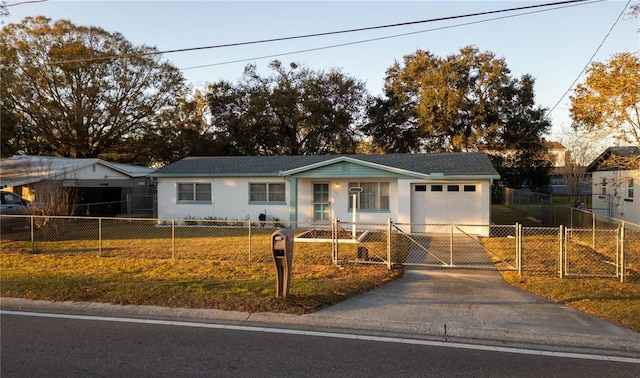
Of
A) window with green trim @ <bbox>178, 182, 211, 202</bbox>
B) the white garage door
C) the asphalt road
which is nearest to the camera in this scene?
the asphalt road

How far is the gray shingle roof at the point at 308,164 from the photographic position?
17.5 meters

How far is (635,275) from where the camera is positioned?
363 inches

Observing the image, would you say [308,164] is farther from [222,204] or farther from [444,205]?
[444,205]

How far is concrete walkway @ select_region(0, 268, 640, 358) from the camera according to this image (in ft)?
18.1

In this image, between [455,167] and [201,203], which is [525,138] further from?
[201,203]

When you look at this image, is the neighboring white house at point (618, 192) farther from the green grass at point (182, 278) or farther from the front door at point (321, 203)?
the green grass at point (182, 278)

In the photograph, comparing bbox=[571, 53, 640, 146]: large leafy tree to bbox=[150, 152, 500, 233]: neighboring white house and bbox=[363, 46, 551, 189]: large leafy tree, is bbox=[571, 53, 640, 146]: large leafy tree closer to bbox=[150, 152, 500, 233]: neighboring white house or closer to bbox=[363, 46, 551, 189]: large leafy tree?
bbox=[150, 152, 500, 233]: neighboring white house

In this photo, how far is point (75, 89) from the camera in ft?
102

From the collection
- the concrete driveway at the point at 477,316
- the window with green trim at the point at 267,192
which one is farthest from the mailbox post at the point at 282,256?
the window with green trim at the point at 267,192

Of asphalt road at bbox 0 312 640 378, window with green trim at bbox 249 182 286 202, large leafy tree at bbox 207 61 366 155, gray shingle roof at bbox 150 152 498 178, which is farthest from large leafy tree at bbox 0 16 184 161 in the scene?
asphalt road at bbox 0 312 640 378

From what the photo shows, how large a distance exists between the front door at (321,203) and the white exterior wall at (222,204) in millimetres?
1266

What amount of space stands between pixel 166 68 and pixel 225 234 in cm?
2331

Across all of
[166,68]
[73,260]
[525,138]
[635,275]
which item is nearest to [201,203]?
[73,260]

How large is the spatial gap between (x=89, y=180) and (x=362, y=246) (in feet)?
61.1
